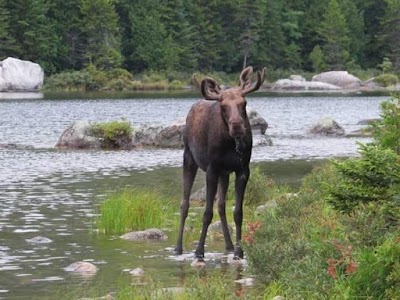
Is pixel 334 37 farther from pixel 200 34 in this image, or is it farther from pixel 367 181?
pixel 367 181

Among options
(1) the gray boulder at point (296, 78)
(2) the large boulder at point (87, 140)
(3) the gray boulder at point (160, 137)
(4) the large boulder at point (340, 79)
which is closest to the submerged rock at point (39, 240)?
(2) the large boulder at point (87, 140)

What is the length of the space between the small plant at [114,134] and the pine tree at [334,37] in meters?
96.6

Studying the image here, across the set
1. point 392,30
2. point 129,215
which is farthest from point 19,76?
point 129,215

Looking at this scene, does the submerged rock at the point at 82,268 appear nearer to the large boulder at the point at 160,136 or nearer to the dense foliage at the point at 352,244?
the dense foliage at the point at 352,244

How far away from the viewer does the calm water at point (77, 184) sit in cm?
1435

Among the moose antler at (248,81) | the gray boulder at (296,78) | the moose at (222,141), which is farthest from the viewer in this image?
the gray boulder at (296,78)

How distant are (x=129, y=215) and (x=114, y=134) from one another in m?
22.7

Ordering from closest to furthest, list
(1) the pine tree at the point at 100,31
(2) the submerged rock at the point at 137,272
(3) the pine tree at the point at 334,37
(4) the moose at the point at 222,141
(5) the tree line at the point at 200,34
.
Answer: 1. (2) the submerged rock at the point at 137,272
2. (4) the moose at the point at 222,141
3. (1) the pine tree at the point at 100,31
4. (5) the tree line at the point at 200,34
5. (3) the pine tree at the point at 334,37

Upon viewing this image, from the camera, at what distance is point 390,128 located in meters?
12.5

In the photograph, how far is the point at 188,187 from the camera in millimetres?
16172

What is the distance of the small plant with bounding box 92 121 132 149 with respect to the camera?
40.6m

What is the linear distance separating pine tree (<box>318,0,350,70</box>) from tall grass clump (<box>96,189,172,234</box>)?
11858 cm

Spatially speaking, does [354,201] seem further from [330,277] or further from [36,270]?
[36,270]

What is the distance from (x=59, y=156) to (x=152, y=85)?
80.6 metres
